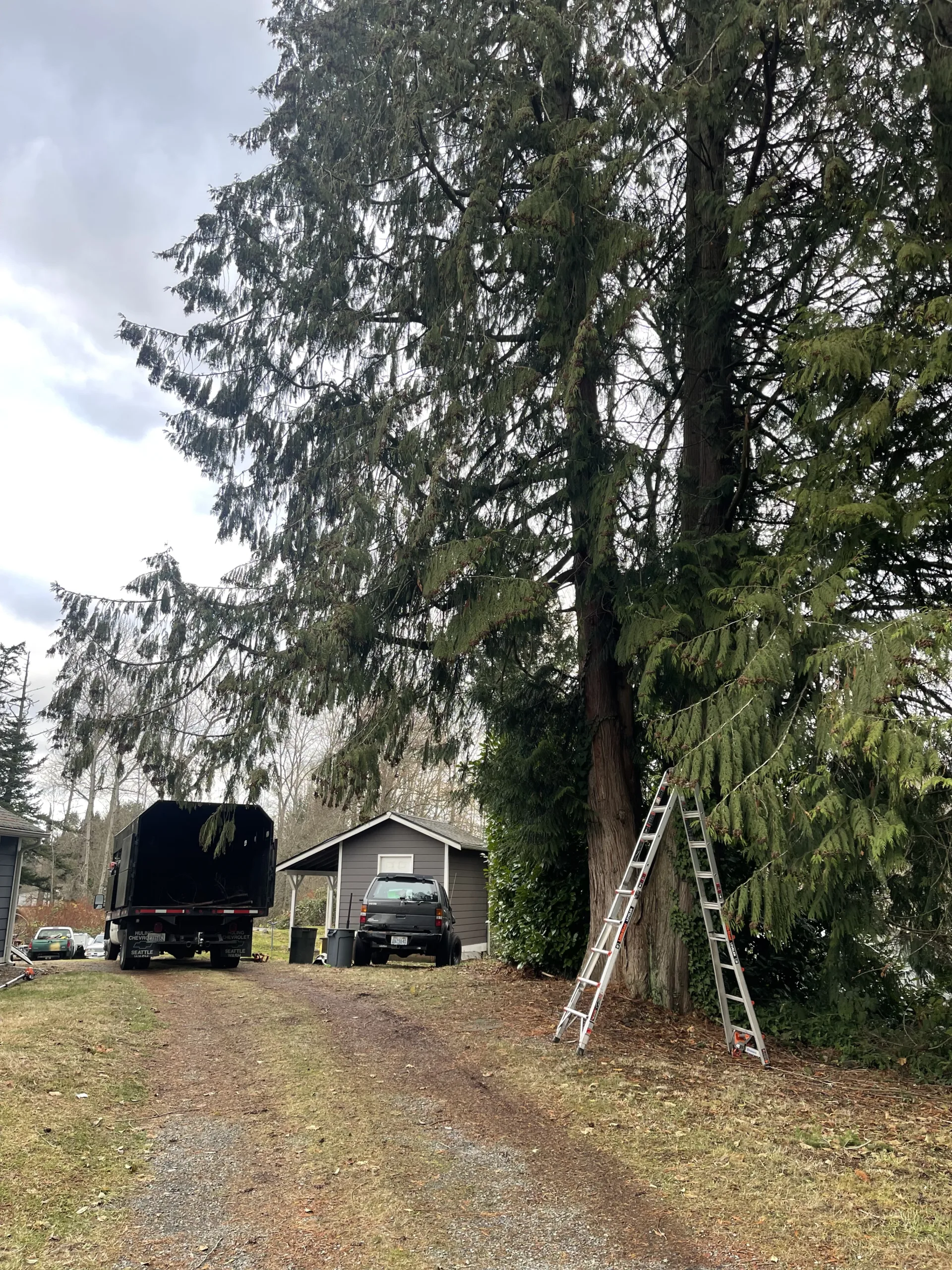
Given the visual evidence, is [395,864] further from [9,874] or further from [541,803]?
[541,803]

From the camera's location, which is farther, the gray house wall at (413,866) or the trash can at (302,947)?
the gray house wall at (413,866)

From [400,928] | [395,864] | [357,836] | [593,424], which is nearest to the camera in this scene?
[593,424]

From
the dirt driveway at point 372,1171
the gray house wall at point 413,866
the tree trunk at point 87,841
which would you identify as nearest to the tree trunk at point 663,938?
the dirt driveway at point 372,1171

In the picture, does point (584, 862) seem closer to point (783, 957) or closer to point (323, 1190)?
point (783, 957)

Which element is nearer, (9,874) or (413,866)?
(9,874)

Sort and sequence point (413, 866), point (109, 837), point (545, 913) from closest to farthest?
point (545, 913), point (413, 866), point (109, 837)

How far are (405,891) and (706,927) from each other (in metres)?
8.46

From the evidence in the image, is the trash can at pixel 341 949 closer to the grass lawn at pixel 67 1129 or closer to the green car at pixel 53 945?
the grass lawn at pixel 67 1129

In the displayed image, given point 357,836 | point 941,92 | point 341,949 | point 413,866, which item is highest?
point 941,92

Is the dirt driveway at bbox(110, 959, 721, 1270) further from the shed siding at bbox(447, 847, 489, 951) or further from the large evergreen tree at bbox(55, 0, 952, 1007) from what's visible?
the shed siding at bbox(447, 847, 489, 951)

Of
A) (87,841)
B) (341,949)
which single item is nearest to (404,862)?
(341,949)

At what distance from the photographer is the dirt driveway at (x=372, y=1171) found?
3.71m

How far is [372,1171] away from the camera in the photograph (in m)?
4.57

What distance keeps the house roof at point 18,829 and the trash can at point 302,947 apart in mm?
5478
